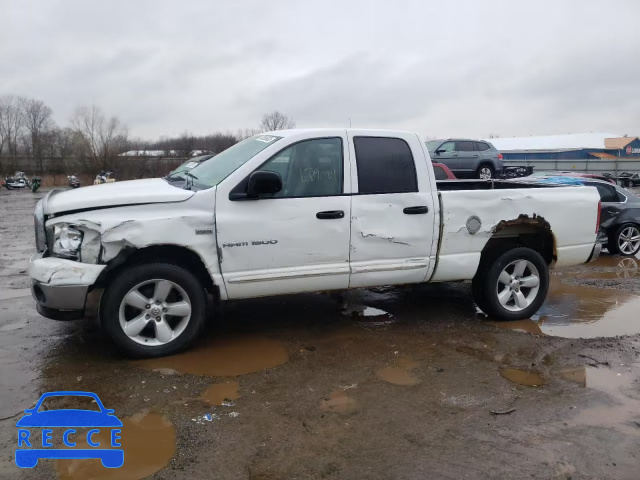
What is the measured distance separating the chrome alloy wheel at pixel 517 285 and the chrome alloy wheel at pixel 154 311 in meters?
3.40

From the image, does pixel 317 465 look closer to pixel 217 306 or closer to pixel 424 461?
pixel 424 461

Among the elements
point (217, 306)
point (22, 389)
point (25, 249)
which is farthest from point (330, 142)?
point (25, 249)

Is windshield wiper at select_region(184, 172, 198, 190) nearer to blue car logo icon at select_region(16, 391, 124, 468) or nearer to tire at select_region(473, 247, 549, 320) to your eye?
blue car logo icon at select_region(16, 391, 124, 468)

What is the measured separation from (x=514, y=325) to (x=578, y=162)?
128ft

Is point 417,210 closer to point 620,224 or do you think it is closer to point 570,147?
point 620,224

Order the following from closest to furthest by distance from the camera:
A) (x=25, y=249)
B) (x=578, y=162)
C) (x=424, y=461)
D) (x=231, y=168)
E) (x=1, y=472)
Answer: (x=1, y=472) → (x=424, y=461) → (x=231, y=168) → (x=25, y=249) → (x=578, y=162)

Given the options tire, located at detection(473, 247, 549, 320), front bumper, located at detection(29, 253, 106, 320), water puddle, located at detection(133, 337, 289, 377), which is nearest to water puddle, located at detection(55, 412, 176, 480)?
water puddle, located at detection(133, 337, 289, 377)

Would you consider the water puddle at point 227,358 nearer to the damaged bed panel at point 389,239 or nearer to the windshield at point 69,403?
the windshield at point 69,403

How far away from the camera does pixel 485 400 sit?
12.7 feet

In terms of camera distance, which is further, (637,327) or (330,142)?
(637,327)

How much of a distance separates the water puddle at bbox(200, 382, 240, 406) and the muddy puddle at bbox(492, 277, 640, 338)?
313cm

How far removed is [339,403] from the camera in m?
3.77

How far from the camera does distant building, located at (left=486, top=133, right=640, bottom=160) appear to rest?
187ft

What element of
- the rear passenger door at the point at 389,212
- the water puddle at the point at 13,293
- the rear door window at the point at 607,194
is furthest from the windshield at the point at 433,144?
the water puddle at the point at 13,293
